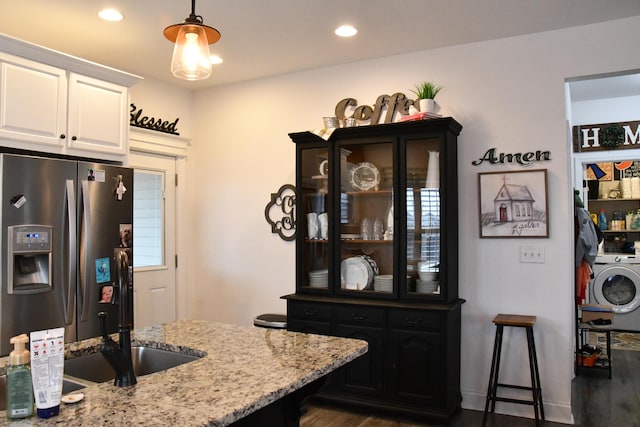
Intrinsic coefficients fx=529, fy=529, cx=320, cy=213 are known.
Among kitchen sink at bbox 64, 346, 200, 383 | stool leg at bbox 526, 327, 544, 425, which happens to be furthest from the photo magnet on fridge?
stool leg at bbox 526, 327, 544, 425

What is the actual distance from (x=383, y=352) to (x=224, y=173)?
2325 millimetres

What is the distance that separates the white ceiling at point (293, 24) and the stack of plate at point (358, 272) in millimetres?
1612

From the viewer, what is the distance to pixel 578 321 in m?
4.95

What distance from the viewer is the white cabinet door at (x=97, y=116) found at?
139 inches

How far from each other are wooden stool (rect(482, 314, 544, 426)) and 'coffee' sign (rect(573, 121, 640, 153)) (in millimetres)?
3834

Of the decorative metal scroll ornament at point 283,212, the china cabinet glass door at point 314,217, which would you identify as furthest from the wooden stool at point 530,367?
the decorative metal scroll ornament at point 283,212

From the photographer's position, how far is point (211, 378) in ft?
5.50

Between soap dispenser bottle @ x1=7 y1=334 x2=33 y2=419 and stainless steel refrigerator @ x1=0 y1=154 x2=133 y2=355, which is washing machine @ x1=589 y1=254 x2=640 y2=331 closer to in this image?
stainless steel refrigerator @ x1=0 y1=154 x2=133 y2=355

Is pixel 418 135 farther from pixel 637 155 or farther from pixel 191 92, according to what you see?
pixel 637 155

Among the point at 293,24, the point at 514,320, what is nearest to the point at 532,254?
the point at 514,320

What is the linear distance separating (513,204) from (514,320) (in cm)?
82

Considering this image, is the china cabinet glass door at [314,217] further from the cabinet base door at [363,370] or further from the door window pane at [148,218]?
the door window pane at [148,218]

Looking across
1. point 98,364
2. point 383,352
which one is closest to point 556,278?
point 383,352

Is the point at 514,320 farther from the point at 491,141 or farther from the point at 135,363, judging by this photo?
the point at 135,363
